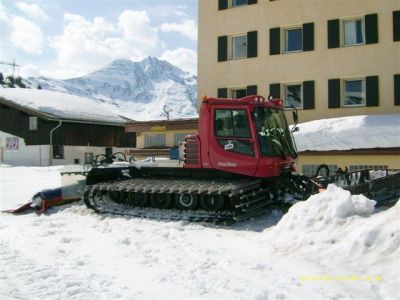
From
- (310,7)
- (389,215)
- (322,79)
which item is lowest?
(389,215)

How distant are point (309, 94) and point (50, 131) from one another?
22.6 m

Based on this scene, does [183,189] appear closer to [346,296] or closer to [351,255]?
[351,255]

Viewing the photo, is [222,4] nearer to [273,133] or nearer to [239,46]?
[239,46]

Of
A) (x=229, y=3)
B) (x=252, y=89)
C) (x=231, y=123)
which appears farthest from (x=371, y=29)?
(x=231, y=123)

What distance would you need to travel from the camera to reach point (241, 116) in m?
10.1

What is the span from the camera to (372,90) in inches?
782

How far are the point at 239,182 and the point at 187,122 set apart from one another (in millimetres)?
16798

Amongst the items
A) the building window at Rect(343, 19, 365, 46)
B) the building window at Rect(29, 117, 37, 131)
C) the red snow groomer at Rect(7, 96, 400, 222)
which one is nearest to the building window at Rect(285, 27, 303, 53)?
the building window at Rect(343, 19, 365, 46)

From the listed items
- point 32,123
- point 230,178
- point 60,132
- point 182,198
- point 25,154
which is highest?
point 32,123

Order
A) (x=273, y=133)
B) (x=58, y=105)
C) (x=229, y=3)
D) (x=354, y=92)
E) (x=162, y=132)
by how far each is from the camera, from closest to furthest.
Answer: (x=273, y=133) < (x=354, y=92) < (x=229, y=3) < (x=162, y=132) < (x=58, y=105)

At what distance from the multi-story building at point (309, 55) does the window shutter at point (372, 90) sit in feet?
0.13

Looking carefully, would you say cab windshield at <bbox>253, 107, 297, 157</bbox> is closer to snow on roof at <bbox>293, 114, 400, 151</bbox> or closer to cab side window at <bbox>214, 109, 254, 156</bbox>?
cab side window at <bbox>214, 109, 254, 156</bbox>

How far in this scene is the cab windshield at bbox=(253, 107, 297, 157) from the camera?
10.1 meters

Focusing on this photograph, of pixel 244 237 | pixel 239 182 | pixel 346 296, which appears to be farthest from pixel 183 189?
pixel 346 296
